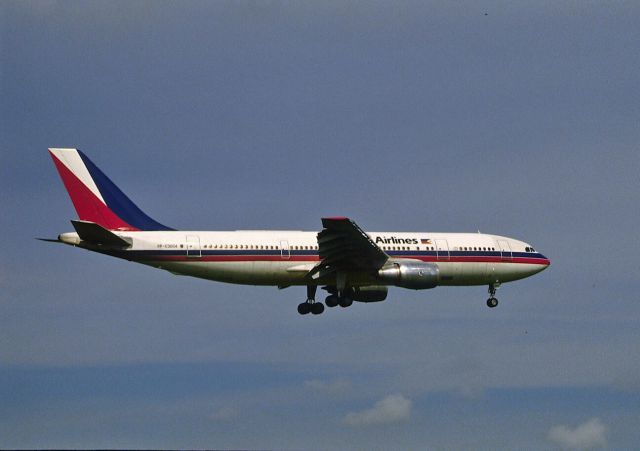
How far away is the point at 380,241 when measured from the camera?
63.6 meters

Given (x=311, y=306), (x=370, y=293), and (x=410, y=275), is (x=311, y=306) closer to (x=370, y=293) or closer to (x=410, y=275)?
(x=370, y=293)

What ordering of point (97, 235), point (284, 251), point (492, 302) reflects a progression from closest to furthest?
point (97, 235) → point (284, 251) → point (492, 302)

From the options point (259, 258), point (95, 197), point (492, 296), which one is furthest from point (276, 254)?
point (492, 296)

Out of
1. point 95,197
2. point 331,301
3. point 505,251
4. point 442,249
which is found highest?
point 95,197

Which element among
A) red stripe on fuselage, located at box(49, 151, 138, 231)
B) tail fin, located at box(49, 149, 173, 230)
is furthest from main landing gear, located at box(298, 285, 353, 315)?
red stripe on fuselage, located at box(49, 151, 138, 231)

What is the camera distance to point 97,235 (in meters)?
57.1

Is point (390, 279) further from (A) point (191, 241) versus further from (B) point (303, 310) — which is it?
(A) point (191, 241)

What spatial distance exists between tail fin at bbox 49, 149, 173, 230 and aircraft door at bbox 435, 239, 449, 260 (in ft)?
54.8

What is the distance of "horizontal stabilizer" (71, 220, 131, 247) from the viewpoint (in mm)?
56094

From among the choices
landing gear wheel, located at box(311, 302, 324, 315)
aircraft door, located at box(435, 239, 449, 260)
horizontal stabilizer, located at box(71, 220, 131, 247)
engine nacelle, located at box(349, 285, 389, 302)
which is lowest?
landing gear wheel, located at box(311, 302, 324, 315)

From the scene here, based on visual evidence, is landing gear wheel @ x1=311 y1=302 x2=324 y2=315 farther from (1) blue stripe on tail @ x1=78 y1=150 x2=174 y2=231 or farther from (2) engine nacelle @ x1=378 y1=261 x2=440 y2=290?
(1) blue stripe on tail @ x1=78 y1=150 x2=174 y2=231

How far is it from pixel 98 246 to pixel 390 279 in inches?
654

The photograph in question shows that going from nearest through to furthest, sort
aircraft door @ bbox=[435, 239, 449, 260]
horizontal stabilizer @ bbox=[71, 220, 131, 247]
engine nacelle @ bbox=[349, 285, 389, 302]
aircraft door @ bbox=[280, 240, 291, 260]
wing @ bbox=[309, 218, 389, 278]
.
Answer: horizontal stabilizer @ bbox=[71, 220, 131, 247], wing @ bbox=[309, 218, 389, 278], aircraft door @ bbox=[280, 240, 291, 260], engine nacelle @ bbox=[349, 285, 389, 302], aircraft door @ bbox=[435, 239, 449, 260]

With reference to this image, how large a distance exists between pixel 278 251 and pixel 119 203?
9.98m
